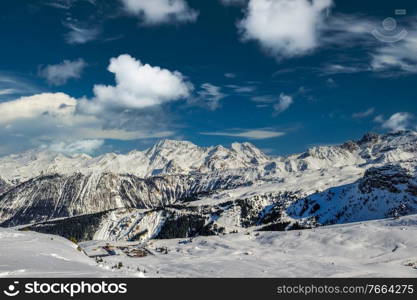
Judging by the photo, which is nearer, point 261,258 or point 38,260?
point 38,260

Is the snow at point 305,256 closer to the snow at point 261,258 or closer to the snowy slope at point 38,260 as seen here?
the snow at point 261,258

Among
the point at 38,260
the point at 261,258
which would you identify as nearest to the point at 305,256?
the point at 261,258

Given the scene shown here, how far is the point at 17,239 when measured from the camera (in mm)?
33969

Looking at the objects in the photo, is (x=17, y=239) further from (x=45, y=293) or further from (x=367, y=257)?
(x=367, y=257)

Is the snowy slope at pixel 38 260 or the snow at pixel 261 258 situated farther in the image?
the snow at pixel 261 258

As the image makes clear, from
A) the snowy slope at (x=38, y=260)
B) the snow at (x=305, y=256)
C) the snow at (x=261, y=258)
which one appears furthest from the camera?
the snow at (x=305, y=256)

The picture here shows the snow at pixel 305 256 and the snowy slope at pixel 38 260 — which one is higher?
the snowy slope at pixel 38 260

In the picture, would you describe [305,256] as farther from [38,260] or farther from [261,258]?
[38,260]

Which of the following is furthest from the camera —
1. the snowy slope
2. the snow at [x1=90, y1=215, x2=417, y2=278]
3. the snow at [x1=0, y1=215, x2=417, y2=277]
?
the snow at [x1=90, y1=215, x2=417, y2=278]

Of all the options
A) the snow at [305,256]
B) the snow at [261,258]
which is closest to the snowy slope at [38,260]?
the snow at [261,258]

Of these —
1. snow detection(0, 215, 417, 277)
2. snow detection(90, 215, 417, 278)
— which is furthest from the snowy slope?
snow detection(90, 215, 417, 278)

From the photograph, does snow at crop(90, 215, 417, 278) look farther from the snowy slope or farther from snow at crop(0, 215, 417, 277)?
the snowy slope

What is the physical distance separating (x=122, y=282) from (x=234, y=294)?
5.69 metres

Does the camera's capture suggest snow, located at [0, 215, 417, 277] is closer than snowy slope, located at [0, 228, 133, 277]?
No
